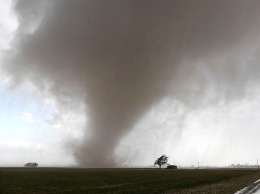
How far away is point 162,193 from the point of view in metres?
34.5

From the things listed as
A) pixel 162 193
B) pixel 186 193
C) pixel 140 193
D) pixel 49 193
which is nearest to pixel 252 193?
pixel 186 193

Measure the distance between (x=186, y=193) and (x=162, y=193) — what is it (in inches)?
108

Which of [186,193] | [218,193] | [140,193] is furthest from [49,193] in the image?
[218,193]

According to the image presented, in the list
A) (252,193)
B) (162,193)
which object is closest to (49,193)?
(162,193)

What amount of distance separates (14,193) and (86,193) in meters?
7.89

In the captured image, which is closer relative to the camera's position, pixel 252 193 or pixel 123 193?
pixel 252 193

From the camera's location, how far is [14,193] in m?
34.1

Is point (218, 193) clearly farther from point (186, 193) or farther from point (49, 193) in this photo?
point (49, 193)

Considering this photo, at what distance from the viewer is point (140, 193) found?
3472cm

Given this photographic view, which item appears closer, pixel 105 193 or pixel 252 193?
pixel 252 193

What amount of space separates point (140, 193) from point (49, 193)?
10134 mm

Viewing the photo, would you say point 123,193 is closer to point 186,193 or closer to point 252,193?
point 186,193

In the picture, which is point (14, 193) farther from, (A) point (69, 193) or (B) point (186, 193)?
(B) point (186, 193)

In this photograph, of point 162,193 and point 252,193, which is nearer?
point 252,193
